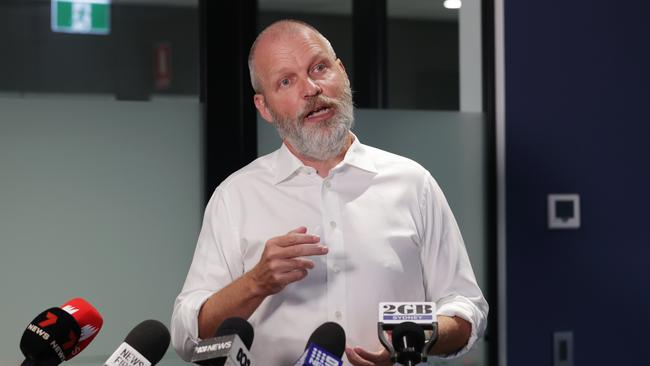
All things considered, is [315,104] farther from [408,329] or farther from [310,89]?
[408,329]

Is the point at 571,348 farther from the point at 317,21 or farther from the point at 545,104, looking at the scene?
the point at 317,21

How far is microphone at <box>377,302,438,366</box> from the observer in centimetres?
135

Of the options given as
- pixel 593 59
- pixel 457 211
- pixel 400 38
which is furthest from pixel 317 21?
pixel 593 59

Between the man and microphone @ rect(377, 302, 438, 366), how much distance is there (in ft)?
1.20

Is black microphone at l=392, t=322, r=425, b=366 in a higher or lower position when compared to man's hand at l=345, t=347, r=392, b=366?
higher

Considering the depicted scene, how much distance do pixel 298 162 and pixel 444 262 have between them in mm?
397

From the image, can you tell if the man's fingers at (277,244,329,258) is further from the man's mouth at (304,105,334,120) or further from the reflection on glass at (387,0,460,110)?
the reflection on glass at (387,0,460,110)

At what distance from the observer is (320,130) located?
6.27 ft

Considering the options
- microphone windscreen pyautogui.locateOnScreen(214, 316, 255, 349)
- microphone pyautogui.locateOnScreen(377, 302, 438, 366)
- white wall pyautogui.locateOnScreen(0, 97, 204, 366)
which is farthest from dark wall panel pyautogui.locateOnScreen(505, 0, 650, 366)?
microphone windscreen pyautogui.locateOnScreen(214, 316, 255, 349)

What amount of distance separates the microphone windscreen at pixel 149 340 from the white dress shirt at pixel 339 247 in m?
0.44

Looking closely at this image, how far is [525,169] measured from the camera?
126 inches

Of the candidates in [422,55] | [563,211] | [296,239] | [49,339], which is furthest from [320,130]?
[563,211]

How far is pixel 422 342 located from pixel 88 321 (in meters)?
0.52

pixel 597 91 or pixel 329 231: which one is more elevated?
pixel 597 91
